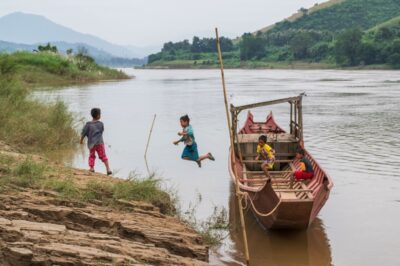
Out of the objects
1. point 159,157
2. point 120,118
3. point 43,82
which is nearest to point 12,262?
point 159,157

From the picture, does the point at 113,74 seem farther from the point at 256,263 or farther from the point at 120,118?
the point at 256,263

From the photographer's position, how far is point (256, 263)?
8.35 m

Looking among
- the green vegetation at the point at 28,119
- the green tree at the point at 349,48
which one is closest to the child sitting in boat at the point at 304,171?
the green vegetation at the point at 28,119

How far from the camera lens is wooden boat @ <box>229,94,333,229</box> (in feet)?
28.5

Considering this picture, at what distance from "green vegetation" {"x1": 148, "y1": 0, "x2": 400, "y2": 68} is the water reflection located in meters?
80.8

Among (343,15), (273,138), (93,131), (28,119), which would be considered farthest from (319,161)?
(343,15)

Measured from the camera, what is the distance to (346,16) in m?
Answer: 158

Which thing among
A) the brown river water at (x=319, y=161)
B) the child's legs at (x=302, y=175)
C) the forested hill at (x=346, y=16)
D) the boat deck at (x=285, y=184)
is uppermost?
the forested hill at (x=346, y=16)

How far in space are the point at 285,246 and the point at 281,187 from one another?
2140mm

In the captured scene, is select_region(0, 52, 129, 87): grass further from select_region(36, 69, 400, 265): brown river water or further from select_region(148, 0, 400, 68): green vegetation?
select_region(148, 0, 400, 68): green vegetation

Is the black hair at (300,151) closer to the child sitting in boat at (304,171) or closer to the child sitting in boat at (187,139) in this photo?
the child sitting in boat at (304,171)

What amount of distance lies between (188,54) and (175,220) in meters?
143

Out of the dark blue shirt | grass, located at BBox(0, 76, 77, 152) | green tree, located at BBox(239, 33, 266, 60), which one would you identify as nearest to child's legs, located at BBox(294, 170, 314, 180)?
the dark blue shirt

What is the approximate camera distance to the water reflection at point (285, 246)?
8535mm
